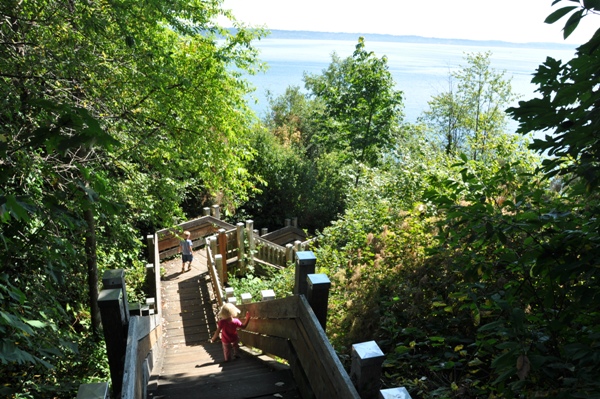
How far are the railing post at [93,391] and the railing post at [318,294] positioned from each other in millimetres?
1995

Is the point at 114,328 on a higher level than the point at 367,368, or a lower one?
higher

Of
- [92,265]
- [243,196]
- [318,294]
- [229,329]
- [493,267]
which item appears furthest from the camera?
[243,196]

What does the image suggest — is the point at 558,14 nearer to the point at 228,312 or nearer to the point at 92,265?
the point at 228,312

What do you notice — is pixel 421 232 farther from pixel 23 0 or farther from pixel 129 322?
pixel 23 0

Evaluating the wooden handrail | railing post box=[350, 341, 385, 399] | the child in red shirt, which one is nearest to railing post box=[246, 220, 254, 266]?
the child in red shirt

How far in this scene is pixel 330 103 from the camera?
25922 millimetres

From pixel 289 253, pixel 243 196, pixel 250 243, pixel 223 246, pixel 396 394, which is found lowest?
pixel 396 394

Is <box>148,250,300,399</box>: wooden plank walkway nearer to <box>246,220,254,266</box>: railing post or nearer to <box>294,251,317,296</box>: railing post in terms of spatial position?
<box>294,251,317,296</box>: railing post

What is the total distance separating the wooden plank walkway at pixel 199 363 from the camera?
165 inches

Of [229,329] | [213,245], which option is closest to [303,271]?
[229,329]

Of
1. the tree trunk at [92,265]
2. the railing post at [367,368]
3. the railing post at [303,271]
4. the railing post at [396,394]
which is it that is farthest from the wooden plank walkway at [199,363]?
the railing post at [396,394]

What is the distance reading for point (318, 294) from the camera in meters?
3.79

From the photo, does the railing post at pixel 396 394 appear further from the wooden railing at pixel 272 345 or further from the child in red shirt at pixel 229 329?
the child in red shirt at pixel 229 329

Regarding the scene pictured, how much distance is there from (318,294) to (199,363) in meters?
3.60
